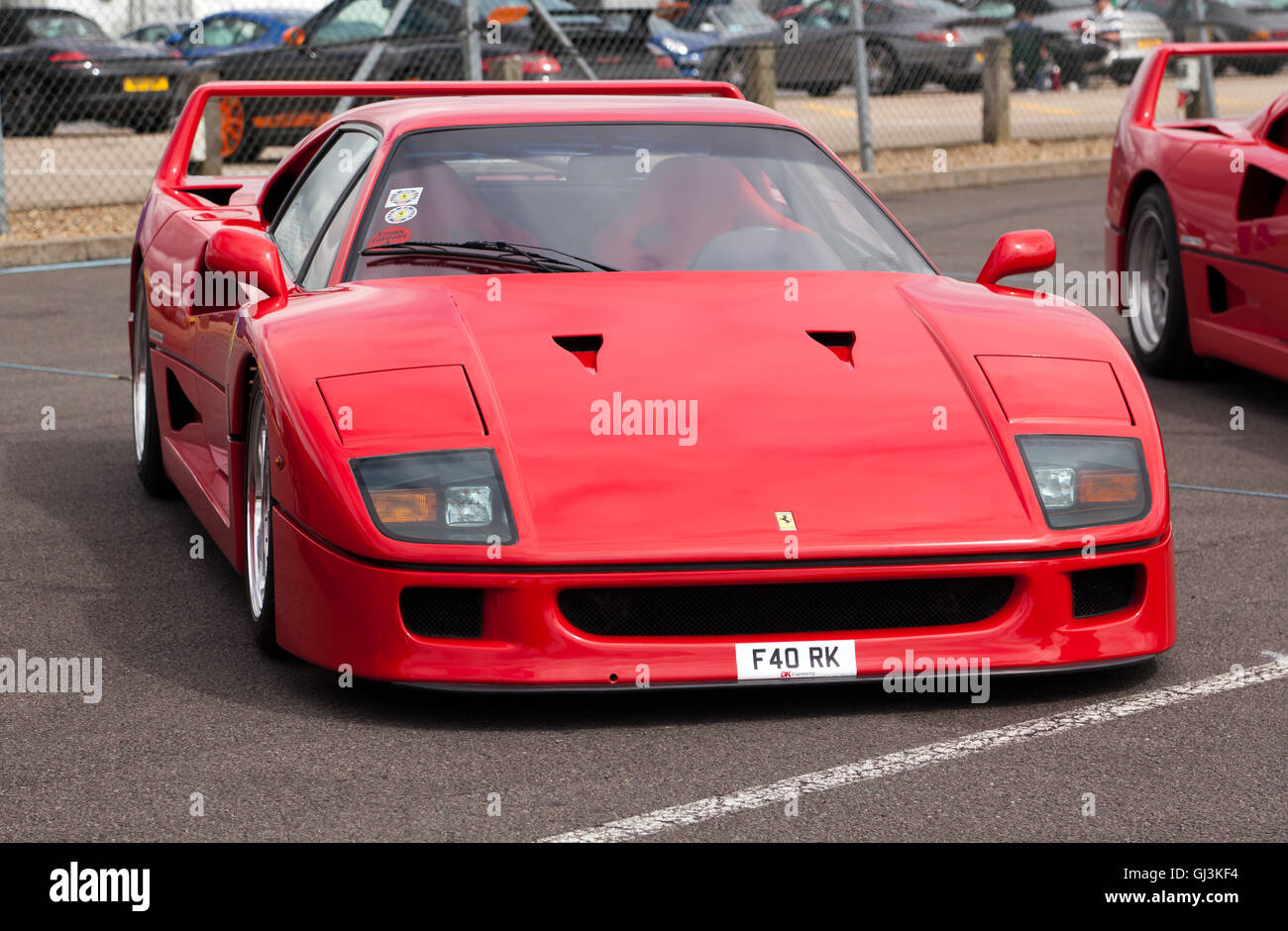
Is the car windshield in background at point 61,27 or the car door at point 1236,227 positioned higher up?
the car door at point 1236,227

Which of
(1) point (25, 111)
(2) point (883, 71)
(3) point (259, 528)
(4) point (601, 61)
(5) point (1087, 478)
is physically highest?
(5) point (1087, 478)

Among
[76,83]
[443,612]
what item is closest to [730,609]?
[443,612]

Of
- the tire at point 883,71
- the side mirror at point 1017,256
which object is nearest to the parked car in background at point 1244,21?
the tire at point 883,71

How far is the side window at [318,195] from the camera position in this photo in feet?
16.1

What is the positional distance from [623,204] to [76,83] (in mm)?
14623

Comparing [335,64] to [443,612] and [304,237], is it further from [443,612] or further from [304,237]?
[443,612]

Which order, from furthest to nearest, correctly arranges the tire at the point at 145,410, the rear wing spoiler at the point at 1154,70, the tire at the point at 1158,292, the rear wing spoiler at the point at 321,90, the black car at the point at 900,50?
1. the black car at the point at 900,50
2. the rear wing spoiler at the point at 1154,70
3. the tire at the point at 1158,292
4. the rear wing spoiler at the point at 321,90
5. the tire at the point at 145,410

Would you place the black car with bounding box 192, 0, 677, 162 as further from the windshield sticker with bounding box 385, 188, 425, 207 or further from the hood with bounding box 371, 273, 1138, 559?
the hood with bounding box 371, 273, 1138, 559

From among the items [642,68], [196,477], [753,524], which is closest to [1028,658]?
→ [753,524]

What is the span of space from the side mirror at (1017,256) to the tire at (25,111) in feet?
A: 45.2

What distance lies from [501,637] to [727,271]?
1.32 metres

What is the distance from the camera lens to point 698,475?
369cm

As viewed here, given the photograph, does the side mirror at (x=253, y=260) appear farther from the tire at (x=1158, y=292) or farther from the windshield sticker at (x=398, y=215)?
the tire at (x=1158, y=292)
